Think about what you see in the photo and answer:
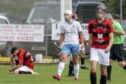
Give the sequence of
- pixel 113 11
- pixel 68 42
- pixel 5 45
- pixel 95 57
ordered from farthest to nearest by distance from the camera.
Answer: pixel 113 11 < pixel 5 45 < pixel 68 42 < pixel 95 57

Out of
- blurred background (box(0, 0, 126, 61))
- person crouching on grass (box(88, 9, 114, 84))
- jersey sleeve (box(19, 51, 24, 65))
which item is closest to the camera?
person crouching on grass (box(88, 9, 114, 84))

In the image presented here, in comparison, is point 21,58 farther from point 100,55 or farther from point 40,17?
point 40,17

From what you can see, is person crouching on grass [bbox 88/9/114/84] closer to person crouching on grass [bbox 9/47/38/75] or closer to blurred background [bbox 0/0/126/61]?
person crouching on grass [bbox 9/47/38/75]

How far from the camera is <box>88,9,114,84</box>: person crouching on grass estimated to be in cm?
1428

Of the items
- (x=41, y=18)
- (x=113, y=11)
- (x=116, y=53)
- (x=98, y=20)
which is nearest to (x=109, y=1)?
(x=113, y=11)

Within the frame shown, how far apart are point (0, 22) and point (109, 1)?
10.9 m

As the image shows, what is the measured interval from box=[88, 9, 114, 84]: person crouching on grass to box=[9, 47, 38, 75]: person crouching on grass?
6028mm

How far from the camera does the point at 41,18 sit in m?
30.0

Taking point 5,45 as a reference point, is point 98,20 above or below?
above

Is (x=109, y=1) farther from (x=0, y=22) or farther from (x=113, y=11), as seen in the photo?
(x=0, y=22)

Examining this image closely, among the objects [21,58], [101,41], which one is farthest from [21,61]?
[101,41]

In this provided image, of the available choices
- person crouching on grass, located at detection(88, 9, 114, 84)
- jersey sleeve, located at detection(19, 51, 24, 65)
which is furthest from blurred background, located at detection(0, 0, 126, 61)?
person crouching on grass, located at detection(88, 9, 114, 84)

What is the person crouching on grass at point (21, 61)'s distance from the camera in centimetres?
2025

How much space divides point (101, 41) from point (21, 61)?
638 centimetres
